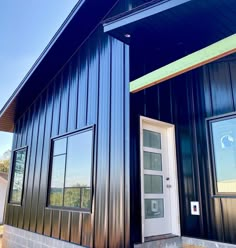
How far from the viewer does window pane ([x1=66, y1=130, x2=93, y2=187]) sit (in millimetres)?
4188

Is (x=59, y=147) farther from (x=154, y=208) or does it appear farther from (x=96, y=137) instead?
Result: (x=154, y=208)

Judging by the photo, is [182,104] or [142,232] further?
[182,104]

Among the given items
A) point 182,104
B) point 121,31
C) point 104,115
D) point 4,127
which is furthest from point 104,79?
point 4,127

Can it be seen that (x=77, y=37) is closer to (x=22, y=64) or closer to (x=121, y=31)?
(x=121, y=31)

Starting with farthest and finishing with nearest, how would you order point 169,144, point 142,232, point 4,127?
1. point 4,127
2. point 169,144
3. point 142,232

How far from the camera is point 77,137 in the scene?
15.3 ft

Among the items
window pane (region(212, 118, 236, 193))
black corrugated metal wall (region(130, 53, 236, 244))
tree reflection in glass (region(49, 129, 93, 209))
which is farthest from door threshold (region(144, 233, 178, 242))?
tree reflection in glass (region(49, 129, 93, 209))

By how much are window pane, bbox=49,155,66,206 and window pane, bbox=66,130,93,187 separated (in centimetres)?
24

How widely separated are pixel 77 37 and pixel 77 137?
2.20 m

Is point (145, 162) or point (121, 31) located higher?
point (121, 31)

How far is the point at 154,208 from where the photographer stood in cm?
353

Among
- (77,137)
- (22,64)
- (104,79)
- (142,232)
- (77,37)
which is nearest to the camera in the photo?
(142,232)

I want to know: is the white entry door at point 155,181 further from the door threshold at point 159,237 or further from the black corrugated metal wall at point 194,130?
the black corrugated metal wall at point 194,130

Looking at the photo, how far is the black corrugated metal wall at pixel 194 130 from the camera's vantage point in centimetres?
325
